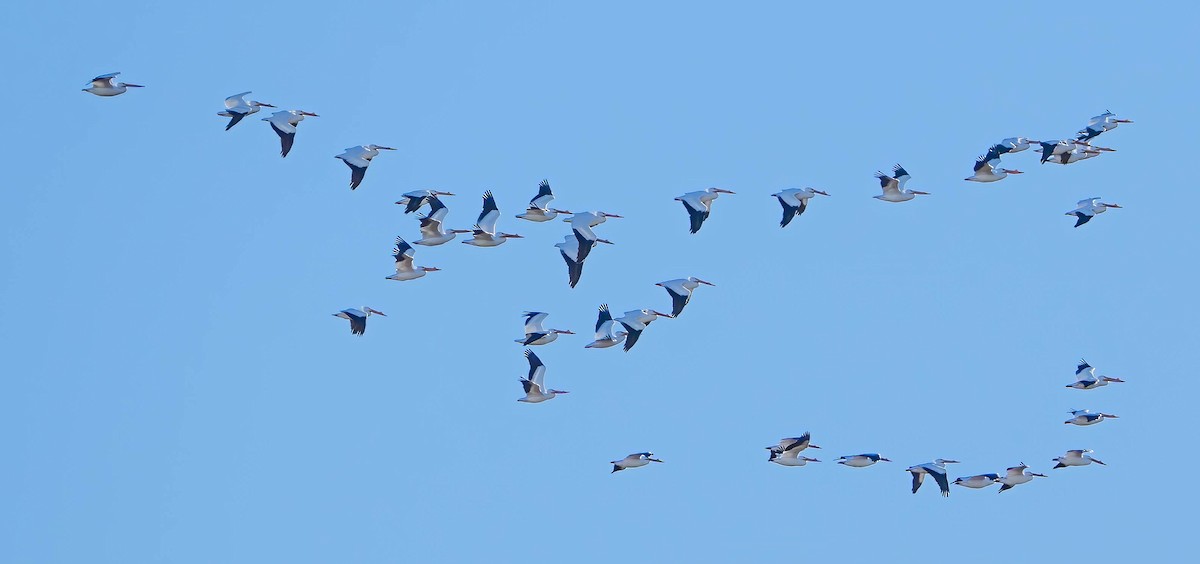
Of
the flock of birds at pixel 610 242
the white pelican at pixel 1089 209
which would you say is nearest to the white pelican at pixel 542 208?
the flock of birds at pixel 610 242

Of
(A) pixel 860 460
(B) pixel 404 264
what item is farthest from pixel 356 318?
(A) pixel 860 460

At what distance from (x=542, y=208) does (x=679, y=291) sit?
299 cm

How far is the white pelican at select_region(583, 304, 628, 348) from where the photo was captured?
44906 millimetres

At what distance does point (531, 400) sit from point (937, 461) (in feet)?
26.0

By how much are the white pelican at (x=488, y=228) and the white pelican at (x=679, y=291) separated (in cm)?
320

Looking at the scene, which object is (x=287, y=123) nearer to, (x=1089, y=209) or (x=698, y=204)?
→ (x=698, y=204)

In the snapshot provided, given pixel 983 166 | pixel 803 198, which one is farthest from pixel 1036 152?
pixel 803 198

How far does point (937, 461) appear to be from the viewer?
47.0 m

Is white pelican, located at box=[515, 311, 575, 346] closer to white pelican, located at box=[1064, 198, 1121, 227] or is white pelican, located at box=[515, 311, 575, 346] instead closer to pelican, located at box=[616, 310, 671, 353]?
pelican, located at box=[616, 310, 671, 353]

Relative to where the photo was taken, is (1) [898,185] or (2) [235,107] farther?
(1) [898,185]

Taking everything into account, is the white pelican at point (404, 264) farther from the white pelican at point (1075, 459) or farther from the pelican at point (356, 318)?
the white pelican at point (1075, 459)

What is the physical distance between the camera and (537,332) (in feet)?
150

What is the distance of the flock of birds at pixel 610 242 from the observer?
4381cm

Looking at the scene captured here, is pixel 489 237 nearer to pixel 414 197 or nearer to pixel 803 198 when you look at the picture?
pixel 414 197
